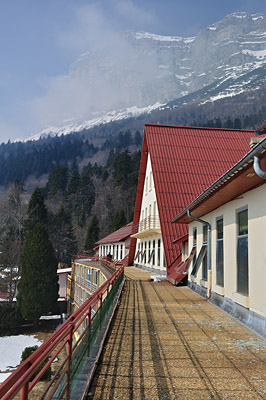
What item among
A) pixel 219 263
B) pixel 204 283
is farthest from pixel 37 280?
pixel 219 263

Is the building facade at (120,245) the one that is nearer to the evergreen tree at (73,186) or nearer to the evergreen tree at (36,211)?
the evergreen tree at (36,211)

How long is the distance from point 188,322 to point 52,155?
151m

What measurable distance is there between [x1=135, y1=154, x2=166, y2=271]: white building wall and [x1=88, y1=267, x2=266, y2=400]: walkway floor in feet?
51.1

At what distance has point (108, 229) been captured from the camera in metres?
75.9

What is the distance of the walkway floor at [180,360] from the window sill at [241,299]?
452 mm

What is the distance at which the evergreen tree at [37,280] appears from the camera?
35.9 meters

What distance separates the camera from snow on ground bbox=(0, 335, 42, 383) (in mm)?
25406

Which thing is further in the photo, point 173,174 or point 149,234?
point 149,234

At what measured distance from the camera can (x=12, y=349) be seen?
29797 millimetres

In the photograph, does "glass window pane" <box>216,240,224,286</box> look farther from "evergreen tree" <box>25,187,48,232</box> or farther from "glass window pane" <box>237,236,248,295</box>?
"evergreen tree" <box>25,187,48,232</box>

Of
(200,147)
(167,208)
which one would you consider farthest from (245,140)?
(167,208)

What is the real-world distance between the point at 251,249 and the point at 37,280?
110 ft

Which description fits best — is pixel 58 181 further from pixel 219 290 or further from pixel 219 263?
pixel 219 290

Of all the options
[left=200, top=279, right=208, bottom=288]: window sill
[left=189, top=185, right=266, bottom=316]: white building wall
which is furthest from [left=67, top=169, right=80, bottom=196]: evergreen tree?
[left=189, top=185, right=266, bottom=316]: white building wall
